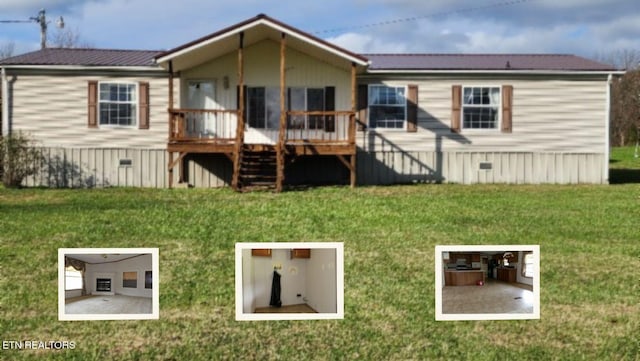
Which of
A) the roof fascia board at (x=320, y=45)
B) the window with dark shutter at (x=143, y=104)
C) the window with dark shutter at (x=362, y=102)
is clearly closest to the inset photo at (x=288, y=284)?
the roof fascia board at (x=320, y=45)

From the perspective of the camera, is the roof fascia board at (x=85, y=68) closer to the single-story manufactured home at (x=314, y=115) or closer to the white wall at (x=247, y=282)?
the single-story manufactured home at (x=314, y=115)

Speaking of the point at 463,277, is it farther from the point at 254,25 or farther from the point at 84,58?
the point at 84,58

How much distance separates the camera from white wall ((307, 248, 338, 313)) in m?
3.56

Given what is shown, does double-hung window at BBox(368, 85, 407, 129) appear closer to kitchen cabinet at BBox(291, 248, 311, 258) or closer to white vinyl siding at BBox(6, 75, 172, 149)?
white vinyl siding at BBox(6, 75, 172, 149)

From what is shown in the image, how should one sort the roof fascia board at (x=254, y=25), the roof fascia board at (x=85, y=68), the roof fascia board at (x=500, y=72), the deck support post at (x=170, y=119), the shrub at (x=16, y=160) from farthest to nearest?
the roof fascia board at (x=500, y=72), the roof fascia board at (x=85, y=68), the deck support post at (x=170, y=119), the shrub at (x=16, y=160), the roof fascia board at (x=254, y=25)

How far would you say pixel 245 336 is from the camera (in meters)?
4.28

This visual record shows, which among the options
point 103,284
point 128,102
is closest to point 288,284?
point 103,284

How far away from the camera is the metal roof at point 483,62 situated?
15469 mm

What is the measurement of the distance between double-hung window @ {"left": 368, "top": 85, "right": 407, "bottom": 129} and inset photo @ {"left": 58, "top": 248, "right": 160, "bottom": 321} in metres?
12.2

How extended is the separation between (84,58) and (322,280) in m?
13.3

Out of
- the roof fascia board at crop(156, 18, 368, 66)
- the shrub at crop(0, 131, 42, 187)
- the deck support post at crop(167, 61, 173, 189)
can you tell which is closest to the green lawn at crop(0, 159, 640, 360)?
the shrub at crop(0, 131, 42, 187)

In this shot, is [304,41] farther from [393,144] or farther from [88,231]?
[88,231]

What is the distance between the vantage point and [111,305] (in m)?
3.57

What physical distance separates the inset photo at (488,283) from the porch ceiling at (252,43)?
34.1ft
